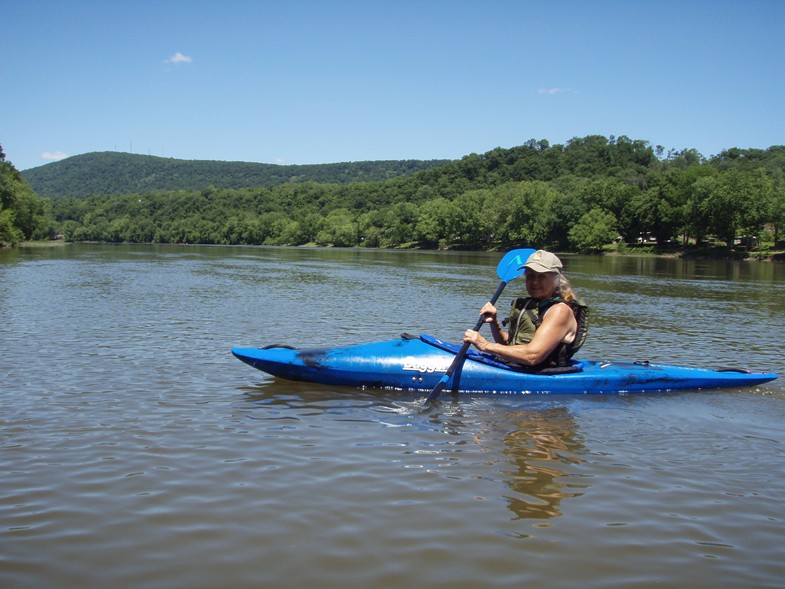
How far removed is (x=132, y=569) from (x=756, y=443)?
626 cm

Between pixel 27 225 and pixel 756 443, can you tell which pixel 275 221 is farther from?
pixel 756 443

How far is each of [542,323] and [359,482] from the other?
143 inches

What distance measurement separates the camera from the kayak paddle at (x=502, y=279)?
8516 mm

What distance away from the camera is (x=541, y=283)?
8.22 m

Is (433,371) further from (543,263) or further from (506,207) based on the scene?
(506,207)

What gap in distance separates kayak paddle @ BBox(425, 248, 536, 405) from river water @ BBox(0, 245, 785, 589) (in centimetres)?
26

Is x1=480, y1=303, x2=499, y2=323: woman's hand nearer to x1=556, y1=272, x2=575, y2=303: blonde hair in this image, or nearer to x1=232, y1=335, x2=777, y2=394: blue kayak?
x1=232, y1=335, x2=777, y2=394: blue kayak

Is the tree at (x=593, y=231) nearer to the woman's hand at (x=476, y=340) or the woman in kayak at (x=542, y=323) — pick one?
the woman in kayak at (x=542, y=323)

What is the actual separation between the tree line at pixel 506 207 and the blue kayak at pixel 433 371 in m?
64.6

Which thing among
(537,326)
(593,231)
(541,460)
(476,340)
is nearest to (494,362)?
(537,326)

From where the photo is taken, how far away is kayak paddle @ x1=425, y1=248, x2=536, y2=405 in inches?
335

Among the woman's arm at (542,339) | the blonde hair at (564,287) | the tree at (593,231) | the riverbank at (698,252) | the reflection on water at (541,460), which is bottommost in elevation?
the reflection on water at (541,460)

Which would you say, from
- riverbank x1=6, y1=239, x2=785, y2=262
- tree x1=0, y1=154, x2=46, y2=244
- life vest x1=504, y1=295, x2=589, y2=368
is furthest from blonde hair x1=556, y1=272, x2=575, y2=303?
tree x1=0, y1=154, x2=46, y2=244

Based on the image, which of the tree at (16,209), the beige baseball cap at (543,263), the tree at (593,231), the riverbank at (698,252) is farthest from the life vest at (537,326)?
the tree at (593,231)
